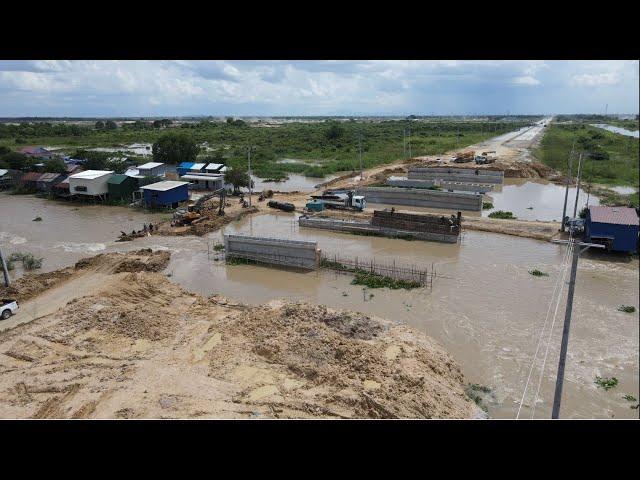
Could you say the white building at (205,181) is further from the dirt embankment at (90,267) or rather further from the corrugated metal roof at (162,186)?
the dirt embankment at (90,267)

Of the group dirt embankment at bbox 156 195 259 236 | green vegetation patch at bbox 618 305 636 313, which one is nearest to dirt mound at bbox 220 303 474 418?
green vegetation patch at bbox 618 305 636 313

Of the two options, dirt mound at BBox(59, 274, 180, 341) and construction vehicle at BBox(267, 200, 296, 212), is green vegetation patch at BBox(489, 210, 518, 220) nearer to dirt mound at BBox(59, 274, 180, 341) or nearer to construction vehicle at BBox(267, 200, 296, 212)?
construction vehicle at BBox(267, 200, 296, 212)

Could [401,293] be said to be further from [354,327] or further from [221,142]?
[221,142]

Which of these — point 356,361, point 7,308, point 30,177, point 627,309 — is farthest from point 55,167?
point 627,309

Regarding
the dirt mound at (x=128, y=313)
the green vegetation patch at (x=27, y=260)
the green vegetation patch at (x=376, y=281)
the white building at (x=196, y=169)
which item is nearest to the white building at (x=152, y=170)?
the white building at (x=196, y=169)

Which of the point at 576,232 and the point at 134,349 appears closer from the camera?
the point at 134,349

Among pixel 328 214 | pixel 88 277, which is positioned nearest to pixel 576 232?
pixel 328 214
